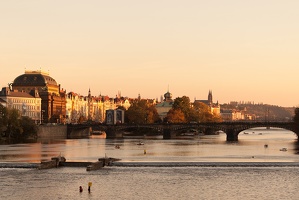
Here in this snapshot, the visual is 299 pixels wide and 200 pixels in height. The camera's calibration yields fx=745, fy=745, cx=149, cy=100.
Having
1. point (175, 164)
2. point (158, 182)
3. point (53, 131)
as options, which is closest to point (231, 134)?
point (53, 131)

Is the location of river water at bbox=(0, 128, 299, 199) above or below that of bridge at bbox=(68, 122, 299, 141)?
below

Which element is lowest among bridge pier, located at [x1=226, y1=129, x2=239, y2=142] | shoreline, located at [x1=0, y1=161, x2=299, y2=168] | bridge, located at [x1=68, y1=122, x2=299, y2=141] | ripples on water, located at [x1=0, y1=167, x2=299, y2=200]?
ripples on water, located at [x1=0, y1=167, x2=299, y2=200]

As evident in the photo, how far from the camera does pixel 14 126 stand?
141m

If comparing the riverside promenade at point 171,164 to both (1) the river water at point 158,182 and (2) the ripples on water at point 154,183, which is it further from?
(2) the ripples on water at point 154,183

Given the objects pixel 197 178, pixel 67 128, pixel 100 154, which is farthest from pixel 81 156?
pixel 67 128

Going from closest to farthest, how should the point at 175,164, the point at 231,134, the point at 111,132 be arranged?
the point at 175,164
the point at 231,134
the point at 111,132

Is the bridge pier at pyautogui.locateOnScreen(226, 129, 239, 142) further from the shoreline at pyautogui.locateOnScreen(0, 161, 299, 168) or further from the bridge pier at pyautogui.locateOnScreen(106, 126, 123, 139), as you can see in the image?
the shoreline at pyautogui.locateOnScreen(0, 161, 299, 168)

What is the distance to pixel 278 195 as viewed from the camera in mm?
59656

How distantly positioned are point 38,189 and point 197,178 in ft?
50.9

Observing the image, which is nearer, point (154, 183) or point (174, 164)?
point (154, 183)

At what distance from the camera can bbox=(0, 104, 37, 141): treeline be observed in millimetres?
138875

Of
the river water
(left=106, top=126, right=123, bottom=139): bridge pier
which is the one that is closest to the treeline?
(left=106, top=126, right=123, bottom=139): bridge pier

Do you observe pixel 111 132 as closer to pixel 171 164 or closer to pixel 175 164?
pixel 171 164

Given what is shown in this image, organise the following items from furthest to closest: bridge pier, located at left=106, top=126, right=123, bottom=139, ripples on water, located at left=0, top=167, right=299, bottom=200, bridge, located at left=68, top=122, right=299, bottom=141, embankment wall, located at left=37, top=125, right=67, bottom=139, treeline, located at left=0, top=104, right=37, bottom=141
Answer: bridge pier, located at left=106, top=126, right=123, bottom=139
embankment wall, located at left=37, top=125, right=67, bottom=139
bridge, located at left=68, top=122, right=299, bottom=141
treeline, located at left=0, top=104, right=37, bottom=141
ripples on water, located at left=0, top=167, right=299, bottom=200
